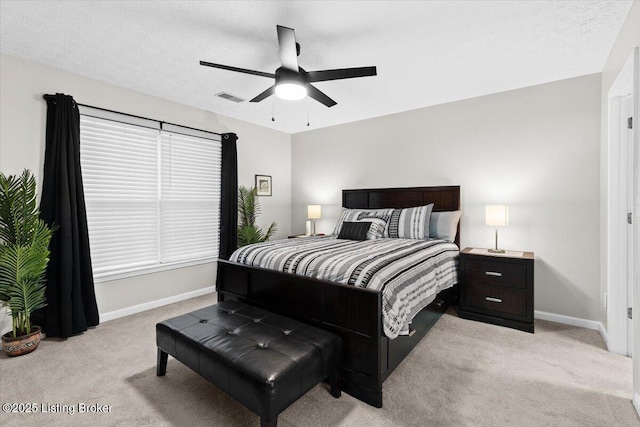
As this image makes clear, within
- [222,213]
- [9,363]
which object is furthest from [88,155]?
[9,363]

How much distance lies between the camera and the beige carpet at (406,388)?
175 cm

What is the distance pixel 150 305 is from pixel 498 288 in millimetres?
3917

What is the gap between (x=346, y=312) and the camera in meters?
2.00

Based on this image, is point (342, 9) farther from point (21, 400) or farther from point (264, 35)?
point (21, 400)

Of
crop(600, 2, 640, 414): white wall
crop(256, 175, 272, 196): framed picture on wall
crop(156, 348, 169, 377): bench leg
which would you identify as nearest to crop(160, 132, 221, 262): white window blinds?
crop(256, 175, 272, 196): framed picture on wall

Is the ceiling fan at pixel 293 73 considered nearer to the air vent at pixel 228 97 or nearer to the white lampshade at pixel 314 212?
the air vent at pixel 228 97

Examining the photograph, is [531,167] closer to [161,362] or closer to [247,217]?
[247,217]

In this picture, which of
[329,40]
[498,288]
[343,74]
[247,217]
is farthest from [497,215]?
[247,217]

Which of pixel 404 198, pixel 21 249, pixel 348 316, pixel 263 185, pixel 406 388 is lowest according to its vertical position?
pixel 406 388

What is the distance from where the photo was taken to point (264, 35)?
2350mm

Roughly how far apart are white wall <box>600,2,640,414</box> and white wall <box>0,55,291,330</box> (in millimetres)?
4226

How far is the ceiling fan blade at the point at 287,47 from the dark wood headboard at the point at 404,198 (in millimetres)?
2544

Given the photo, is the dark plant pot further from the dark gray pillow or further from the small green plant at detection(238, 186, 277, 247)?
the dark gray pillow

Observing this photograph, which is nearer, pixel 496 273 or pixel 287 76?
pixel 287 76
